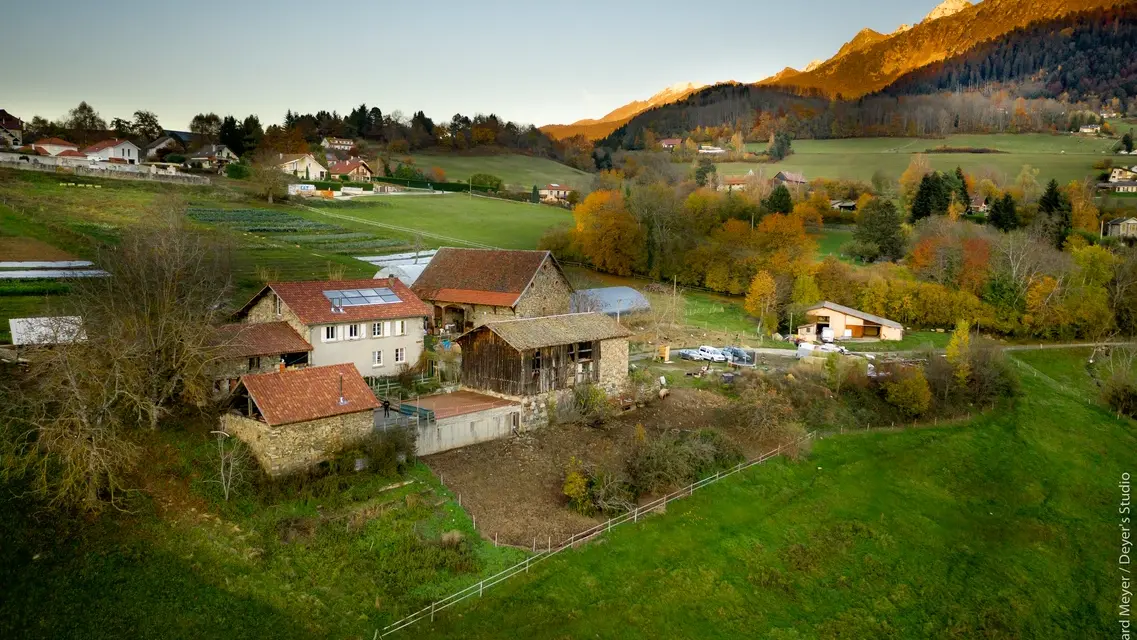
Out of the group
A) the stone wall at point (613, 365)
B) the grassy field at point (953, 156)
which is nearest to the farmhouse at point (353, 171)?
the grassy field at point (953, 156)

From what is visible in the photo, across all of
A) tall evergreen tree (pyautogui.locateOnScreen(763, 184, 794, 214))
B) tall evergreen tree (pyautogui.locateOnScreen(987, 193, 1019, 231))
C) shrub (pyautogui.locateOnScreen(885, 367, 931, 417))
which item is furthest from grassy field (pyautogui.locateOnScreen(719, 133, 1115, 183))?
shrub (pyautogui.locateOnScreen(885, 367, 931, 417))

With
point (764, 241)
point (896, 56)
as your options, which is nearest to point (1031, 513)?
point (764, 241)

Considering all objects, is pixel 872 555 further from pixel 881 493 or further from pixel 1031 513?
pixel 1031 513

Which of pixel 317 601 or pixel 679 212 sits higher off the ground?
pixel 679 212

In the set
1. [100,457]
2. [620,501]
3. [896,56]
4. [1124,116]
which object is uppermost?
[896,56]

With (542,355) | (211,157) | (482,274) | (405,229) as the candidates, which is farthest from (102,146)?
(542,355)

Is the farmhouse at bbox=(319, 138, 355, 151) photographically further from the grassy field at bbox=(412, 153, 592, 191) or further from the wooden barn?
the wooden barn

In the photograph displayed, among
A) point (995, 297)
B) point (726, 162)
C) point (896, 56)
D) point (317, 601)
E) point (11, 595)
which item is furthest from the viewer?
point (896, 56)

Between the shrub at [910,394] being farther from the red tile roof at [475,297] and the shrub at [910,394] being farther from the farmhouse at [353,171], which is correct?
the farmhouse at [353,171]
